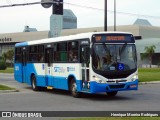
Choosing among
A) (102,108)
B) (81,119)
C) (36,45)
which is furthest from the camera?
(36,45)

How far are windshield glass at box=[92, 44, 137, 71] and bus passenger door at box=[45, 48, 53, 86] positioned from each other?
4378mm

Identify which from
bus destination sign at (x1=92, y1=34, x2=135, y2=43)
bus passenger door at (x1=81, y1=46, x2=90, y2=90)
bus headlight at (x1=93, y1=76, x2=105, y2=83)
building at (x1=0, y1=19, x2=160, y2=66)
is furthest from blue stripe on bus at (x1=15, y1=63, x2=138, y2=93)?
building at (x1=0, y1=19, x2=160, y2=66)

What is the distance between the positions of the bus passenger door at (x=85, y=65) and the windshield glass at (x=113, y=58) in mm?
425

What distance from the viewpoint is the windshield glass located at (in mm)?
18094

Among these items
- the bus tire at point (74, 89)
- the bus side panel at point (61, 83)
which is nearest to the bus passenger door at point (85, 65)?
the bus tire at point (74, 89)

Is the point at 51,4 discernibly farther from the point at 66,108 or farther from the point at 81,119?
the point at 81,119

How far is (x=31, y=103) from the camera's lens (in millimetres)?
17031

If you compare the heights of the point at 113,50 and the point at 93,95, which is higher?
the point at 113,50

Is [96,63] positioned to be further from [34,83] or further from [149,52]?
[149,52]

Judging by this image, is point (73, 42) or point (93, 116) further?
point (73, 42)

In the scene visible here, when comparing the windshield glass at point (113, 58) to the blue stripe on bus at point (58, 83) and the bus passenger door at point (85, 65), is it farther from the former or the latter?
the blue stripe on bus at point (58, 83)

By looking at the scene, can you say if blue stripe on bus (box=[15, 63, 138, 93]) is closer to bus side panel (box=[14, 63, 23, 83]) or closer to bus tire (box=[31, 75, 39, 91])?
bus side panel (box=[14, 63, 23, 83])

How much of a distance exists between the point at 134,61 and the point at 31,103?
5.06 metres

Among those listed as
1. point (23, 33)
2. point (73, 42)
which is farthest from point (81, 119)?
point (23, 33)
